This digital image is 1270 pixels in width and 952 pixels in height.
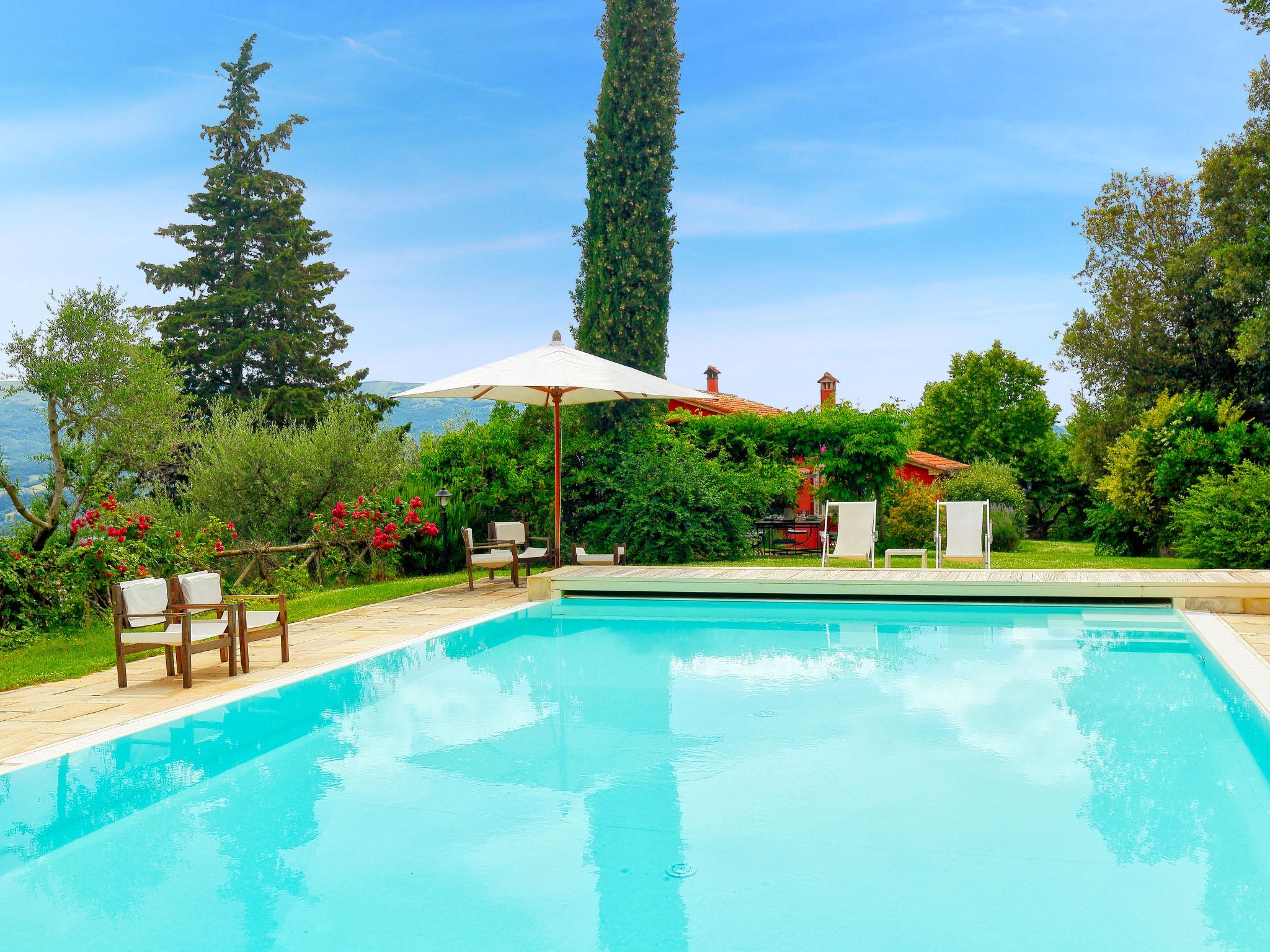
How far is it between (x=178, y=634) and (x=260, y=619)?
2.83ft

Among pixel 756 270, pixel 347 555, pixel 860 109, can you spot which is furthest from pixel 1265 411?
pixel 347 555

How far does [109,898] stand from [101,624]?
6194mm

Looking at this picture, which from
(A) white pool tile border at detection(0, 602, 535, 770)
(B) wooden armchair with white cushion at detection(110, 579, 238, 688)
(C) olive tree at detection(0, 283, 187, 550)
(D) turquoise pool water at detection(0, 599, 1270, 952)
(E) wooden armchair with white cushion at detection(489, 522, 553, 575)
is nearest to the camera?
(D) turquoise pool water at detection(0, 599, 1270, 952)

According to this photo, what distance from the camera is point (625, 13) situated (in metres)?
14.4

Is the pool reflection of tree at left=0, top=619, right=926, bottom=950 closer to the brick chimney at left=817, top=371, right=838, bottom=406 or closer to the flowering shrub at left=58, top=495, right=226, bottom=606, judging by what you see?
the flowering shrub at left=58, top=495, right=226, bottom=606

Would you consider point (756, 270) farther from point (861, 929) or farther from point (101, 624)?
point (861, 929)

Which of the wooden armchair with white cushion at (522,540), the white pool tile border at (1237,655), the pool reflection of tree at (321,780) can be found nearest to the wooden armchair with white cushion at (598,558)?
the wooden armchair with white cushion at (522,540)

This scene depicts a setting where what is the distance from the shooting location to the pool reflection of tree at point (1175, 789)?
3.20m

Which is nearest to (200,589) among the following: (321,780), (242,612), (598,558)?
(242,612)

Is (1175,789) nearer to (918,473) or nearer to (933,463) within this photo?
(918,473)

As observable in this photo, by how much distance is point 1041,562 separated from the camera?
14.1m

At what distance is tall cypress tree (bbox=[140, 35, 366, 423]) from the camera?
29.4 meters

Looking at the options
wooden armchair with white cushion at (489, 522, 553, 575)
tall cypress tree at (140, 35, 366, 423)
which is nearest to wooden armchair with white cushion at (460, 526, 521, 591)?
wooden armchair with white cushion at (489, 522, 553, 575)

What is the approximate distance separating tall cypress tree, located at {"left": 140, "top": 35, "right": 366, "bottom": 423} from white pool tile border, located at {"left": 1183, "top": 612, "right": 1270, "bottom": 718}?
87.0 feet
